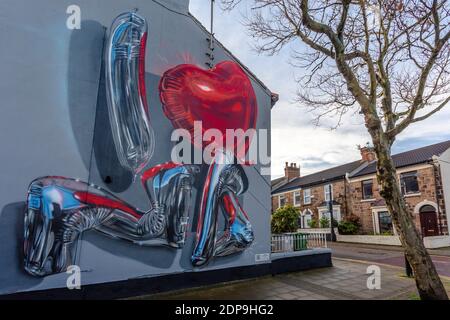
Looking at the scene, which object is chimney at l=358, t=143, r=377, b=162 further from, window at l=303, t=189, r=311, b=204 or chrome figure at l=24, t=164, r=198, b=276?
chrome figure at l=24, t=164, r=198, b=276

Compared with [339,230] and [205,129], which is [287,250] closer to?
[205,129]

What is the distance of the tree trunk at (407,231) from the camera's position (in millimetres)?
5953

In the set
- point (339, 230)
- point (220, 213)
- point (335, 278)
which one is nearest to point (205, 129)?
point (220, 213)

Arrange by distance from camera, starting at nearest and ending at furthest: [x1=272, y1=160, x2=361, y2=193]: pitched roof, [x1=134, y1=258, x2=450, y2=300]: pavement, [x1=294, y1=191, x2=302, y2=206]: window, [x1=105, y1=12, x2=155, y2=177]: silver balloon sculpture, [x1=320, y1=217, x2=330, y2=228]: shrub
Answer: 1. [x1=105, y1=12, x2=155, y2=177]: silver balloon sculpture
2. [x1=134, y1=258, x2=450, y2=300]: pavement
3. [x1=320, y1=217, x2=330, y2=228]: shrub
4. [x1=272, y1=160, x2=361, y2=193]: pitched roof
5. [x1=294, y1=191, x2=302, y2=206]: window

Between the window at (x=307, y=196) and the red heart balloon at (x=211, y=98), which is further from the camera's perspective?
the window at (x=307, y=196)

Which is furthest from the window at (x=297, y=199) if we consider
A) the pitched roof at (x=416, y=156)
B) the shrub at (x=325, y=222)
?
the pitched roof at (x=416, y=156)

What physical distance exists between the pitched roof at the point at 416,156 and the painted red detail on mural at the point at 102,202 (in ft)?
65.6

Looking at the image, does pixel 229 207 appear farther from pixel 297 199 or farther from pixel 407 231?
pixel 297 199

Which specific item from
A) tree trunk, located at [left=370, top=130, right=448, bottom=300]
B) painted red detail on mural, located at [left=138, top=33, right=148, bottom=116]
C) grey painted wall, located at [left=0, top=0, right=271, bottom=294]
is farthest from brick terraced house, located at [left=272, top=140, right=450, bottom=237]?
grey painted wall, located at [left=0, top=0, right=271, bottom=294]

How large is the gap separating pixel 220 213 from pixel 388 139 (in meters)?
4.47

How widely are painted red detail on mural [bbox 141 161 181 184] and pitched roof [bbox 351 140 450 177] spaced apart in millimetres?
18875

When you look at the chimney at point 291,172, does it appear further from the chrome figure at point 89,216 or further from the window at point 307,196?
the chrome figure at point 89,216

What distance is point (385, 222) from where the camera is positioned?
2183cm

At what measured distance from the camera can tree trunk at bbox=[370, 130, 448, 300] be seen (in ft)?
19.5
